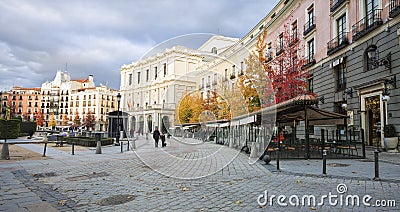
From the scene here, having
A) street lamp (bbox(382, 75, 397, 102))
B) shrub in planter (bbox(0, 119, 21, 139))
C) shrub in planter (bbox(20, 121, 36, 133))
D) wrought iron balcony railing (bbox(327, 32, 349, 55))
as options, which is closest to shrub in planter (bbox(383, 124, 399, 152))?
street lamp (bbox(382, 75, 397, 102))

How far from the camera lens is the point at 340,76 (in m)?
21.4

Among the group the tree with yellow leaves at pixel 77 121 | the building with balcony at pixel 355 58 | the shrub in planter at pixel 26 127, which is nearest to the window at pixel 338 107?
the building with balcony at pixel 355 58

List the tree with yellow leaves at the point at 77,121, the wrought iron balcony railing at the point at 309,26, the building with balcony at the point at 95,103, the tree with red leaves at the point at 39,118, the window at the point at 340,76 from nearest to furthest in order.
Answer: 1. the window at the point at 340,76
2. the wrought iron balcony railing at the point at 309,26
3. the tree with yellow leaves at the point at 77,121
4. the tree with red leaves at the point at 39,118
5. the building with balcony at the point at 95,103

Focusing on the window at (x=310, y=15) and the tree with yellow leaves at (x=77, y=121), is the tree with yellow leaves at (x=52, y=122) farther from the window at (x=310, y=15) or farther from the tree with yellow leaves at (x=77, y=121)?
the window at (x=310, y=15)

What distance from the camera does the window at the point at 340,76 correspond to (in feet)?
68.0

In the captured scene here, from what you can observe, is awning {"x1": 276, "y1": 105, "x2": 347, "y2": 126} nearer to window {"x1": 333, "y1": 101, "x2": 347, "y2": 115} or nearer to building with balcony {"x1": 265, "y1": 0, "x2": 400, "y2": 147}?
building with balcony {"x1": 265, "y1": 0, "x2": 400, "y2": 147}

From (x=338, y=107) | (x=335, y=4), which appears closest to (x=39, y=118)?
(x=338, y=107)

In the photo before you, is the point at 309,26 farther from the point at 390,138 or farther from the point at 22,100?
the point at 22,100

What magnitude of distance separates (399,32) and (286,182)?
41.3ft

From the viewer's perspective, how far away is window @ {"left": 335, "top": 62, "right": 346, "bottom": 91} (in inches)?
816

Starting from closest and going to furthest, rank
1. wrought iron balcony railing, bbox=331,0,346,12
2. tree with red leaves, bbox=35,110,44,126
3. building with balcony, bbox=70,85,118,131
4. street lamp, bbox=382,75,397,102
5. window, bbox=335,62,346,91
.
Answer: street lamp, bbox=382,75,397,102, wrought iron balcony railing, bbox=331,0,346,12, window, bbox=335,62,346,91, tree with red leaves, bbox=35,110,44,126, building with balcony, bbox=70,85,118,131

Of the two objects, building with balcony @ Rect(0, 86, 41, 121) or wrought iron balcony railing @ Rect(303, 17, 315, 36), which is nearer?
wrought iron balcony railing @ Rect(303, 17, 315, 36)

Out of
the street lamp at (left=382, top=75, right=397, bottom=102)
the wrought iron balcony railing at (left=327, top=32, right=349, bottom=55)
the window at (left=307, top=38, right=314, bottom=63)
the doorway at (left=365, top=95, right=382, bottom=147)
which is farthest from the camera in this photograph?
the window at (left=307, top=38, right=314, bottom=63)

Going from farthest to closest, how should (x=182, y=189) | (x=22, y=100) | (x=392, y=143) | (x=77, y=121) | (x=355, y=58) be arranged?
(x=22, y=100) → (x=77, y=121) → (x=355, y=58) → (x=392, y=143) → (x=182, y=189)
